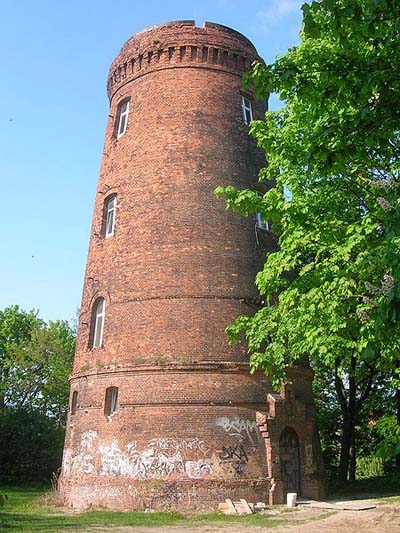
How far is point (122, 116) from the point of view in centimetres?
2056

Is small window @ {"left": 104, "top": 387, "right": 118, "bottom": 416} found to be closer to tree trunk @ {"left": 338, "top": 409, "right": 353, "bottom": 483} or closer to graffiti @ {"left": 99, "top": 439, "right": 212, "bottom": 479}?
graffiti @ {"left": 99, "top": 439, "right": 212, "bottom": 479}

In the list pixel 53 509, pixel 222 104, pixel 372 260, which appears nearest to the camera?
pixel 372 260

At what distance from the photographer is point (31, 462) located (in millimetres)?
29016

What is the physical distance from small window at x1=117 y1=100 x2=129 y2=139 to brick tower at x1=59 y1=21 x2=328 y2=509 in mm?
81

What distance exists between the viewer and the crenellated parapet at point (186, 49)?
19.3 metres

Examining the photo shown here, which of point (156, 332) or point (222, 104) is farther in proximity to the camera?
point (222, 104)

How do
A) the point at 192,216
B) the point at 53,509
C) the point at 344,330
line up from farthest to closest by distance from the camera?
the point at 192,216, the point at 53,509, the point at 344,330

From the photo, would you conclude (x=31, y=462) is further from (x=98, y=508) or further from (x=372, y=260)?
(x=372, y=260)

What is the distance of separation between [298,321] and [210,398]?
19.7 ft

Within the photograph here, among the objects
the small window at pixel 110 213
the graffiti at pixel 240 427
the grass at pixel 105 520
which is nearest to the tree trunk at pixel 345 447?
the graffiti at pixel 240 427

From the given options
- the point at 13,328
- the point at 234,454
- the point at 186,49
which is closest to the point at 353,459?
the point at 234,454

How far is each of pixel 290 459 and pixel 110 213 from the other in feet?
33.8

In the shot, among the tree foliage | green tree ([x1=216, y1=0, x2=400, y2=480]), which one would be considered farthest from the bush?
green tree ([x1=216, y1=0, x2=400, y2=480])

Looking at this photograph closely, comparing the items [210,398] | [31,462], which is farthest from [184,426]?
[31,462]
